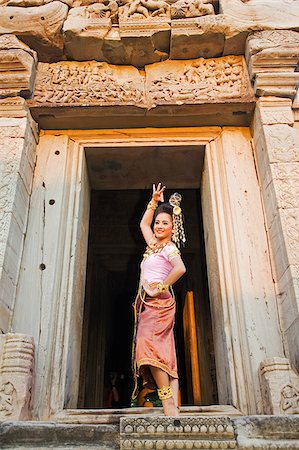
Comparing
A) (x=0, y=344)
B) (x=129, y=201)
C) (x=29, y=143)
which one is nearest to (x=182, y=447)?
(x=0, y=344)

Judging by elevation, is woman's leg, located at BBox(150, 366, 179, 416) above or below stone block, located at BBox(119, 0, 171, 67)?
below

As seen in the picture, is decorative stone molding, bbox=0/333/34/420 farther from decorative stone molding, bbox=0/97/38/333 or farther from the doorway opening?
the doorway opening

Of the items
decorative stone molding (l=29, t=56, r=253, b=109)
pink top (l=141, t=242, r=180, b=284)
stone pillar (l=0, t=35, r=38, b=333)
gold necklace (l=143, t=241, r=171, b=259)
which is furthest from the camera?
decorative stone molding (l=29, t=56, r=253, b=109)

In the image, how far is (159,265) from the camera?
319cm

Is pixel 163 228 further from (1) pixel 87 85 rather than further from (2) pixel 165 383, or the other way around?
(1) pixel 87 85

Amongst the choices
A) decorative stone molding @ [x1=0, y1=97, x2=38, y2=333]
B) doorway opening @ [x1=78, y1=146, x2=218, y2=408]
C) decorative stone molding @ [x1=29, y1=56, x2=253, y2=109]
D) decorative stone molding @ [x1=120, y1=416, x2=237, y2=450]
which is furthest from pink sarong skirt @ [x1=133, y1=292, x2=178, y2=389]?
decorative stone molding @ [x1=29, y1=56, x2=253, y2=109]

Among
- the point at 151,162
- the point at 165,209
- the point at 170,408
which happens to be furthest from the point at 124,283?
the point at 170,408

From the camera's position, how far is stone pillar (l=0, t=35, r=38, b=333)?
3.39m

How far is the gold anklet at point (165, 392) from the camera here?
8.81 feet

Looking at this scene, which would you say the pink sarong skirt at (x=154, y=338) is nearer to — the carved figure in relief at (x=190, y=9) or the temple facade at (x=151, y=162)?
the temple facade at (x=151, y=162)

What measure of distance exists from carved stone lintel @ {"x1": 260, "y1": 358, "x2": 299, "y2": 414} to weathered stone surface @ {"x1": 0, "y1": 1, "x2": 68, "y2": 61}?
11.2 ft

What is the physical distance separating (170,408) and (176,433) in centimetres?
58

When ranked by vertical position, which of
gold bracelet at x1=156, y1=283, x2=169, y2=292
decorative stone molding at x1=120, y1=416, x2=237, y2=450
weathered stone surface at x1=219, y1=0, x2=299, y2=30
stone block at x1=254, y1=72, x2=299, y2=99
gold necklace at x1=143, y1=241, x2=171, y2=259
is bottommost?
decorative stone molding at x1=120, y1=416, x2=237, y2=450

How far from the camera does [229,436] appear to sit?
2.10 meters
